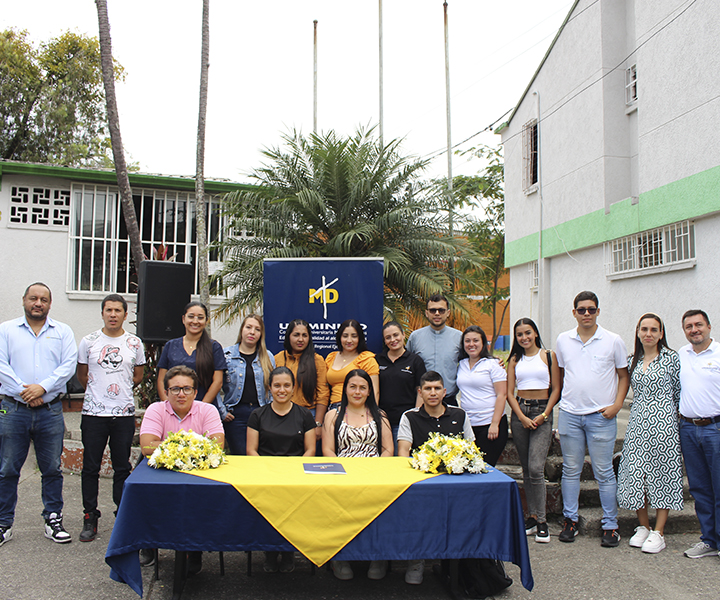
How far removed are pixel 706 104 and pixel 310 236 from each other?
6019mm

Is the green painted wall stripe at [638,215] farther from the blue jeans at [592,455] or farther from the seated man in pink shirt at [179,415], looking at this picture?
the seated man in pink shirt at [179,415]

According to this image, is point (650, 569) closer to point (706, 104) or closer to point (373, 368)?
point (373, 368)

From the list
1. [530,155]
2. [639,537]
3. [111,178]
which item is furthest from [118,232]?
[639,537]

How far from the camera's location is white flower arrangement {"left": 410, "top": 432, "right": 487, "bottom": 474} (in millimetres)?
3766

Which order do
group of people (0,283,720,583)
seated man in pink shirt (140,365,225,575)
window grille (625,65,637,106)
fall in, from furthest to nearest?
window grille (625,65,637,106), group of people (0,283,720,583), seated man in pink shirt (140,365,225,575)

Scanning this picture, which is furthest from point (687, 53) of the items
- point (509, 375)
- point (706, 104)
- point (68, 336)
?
point (68, 336)

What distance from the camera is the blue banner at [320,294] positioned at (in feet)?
19.7

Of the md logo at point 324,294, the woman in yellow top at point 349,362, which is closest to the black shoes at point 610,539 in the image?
the woman in yellow top at point 349,362

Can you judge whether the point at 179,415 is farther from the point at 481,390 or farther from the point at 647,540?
the point at 647,540

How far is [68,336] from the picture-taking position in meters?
4.91

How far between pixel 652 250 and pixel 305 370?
21.2 feet

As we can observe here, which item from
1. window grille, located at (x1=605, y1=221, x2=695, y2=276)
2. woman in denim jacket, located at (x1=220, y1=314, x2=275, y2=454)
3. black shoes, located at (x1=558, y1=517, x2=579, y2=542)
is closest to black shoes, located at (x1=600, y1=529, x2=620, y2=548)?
black shoes, located at (x1=558, y1=517, x2=579, y2=542)

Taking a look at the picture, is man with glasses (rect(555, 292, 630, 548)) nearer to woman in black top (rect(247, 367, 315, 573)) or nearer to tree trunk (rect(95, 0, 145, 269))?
woman in black top (rect(247, 367, 315, 573))

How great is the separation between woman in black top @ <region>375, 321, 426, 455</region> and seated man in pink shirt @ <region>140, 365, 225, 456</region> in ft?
4.74
